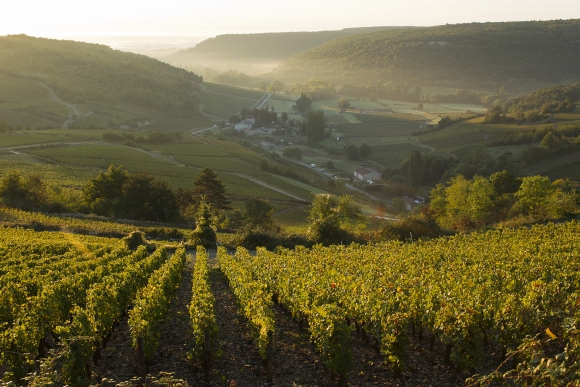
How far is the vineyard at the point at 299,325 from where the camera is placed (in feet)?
42.9

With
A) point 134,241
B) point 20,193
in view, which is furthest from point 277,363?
point 20,193

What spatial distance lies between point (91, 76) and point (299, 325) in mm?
169713

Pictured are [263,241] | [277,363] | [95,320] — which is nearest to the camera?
[277,363]

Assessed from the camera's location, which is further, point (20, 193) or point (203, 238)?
point (20, 193)

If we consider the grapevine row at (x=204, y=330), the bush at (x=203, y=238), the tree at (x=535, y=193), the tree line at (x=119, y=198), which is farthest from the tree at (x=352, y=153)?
the grapevine row at (x=204, y=330)

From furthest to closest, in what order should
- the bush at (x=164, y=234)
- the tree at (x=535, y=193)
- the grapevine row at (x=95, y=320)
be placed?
the tree at (x=535, y=193)
the bush at (x=164, y=234)
the grapevine row at (x=95, y=320)

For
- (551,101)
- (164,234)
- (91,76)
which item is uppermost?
(91,76)

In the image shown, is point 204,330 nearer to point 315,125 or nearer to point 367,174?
point 367,174

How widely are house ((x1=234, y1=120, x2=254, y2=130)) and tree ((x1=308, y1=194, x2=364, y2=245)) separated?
112 m

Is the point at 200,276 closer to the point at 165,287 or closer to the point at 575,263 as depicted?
the point at 165,287

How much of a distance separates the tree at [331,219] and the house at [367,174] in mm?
53860

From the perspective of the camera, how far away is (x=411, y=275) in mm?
20688

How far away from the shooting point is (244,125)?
168 meters

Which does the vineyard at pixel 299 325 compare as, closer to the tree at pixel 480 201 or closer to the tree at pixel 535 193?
the tree at pixel 535 193
